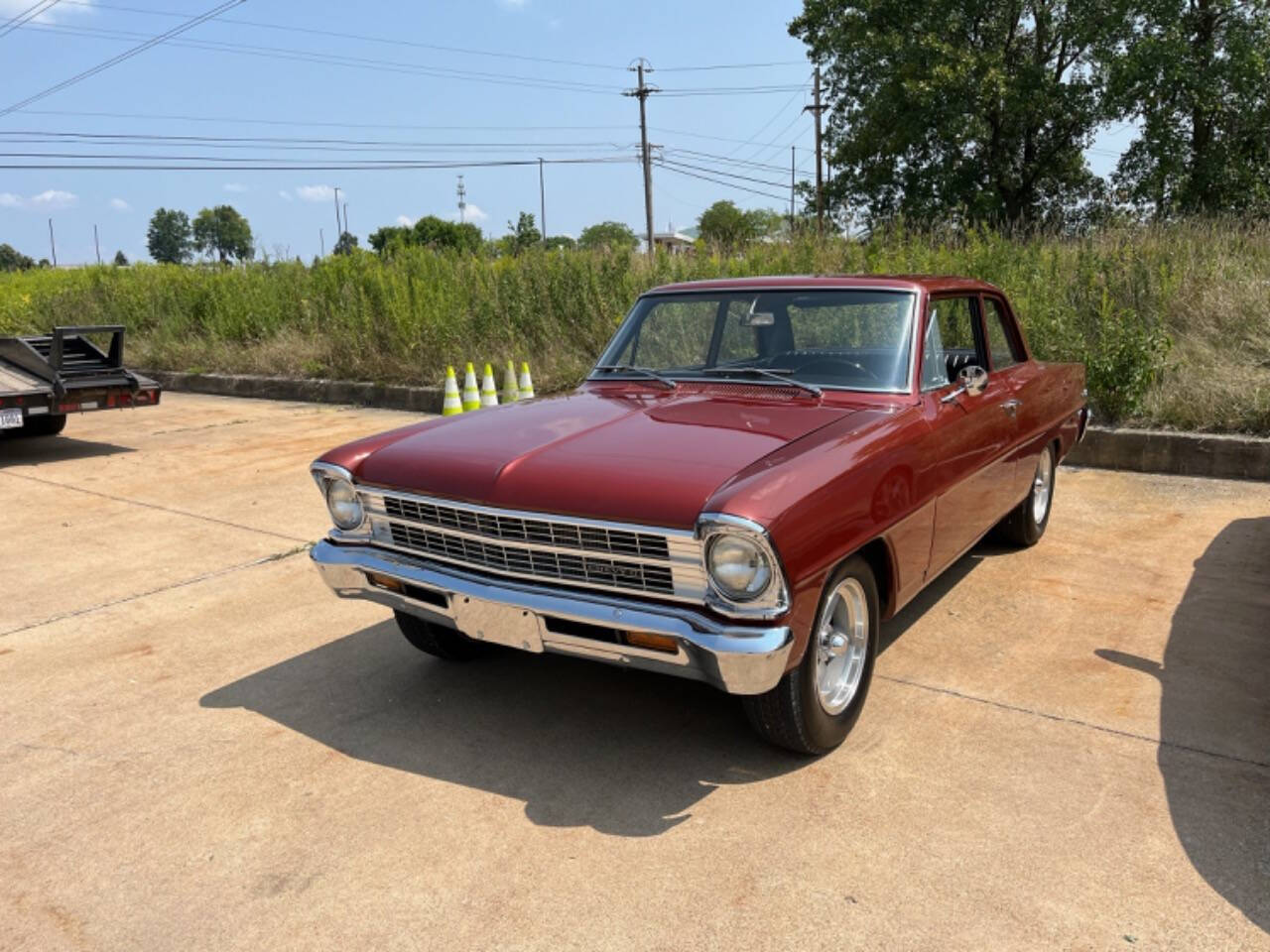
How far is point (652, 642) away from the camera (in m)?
2.88

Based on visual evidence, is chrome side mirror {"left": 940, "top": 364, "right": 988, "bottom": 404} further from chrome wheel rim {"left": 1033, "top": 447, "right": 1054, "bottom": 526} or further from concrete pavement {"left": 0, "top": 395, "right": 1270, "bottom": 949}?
chrome wheel rim {"left": 1033, "top": 447, "right": 1054, "bottom": 526}

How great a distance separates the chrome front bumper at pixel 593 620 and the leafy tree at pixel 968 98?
21.4 meters

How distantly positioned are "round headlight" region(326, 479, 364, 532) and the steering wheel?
1833 millimetres

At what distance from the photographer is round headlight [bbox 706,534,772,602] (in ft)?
9.08

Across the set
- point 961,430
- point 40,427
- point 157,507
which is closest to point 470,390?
point 157,507

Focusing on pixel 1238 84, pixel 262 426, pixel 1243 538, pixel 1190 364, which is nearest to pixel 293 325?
pixel 262 426

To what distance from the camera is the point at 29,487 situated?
25.7ft

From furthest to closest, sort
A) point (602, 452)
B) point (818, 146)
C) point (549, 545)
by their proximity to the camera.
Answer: point (818, 146), point (602, 452), point (549, 545)

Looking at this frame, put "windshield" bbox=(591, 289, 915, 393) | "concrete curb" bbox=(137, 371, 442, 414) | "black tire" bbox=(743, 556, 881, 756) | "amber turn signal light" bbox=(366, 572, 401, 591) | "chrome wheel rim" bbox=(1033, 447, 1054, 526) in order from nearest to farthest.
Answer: "black tire" bbox=(743, 556, 881, 756)
"amber turn signal light" bbox=(366, 572, 401, 591)
"windshield" bbox=(591, 289, 915, 393)
"chrome wheel rim" bbox=(1033, 447, 1054, 526)
"concrete curb" bbox=(137, 371, 442, 414)

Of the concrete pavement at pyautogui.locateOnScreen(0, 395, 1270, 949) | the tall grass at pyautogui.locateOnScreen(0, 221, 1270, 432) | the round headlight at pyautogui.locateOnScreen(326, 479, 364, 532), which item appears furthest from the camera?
the tall grass at pyautogui.locateOnScreen(0, 221, 1270, 432)

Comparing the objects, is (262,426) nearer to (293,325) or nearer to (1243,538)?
(293,325)

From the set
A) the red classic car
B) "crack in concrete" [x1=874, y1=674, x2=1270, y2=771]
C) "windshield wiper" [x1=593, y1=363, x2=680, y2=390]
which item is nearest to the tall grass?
the red classic car

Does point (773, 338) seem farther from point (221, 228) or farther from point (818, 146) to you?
point (221, 228)

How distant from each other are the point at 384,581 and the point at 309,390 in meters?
10.2
